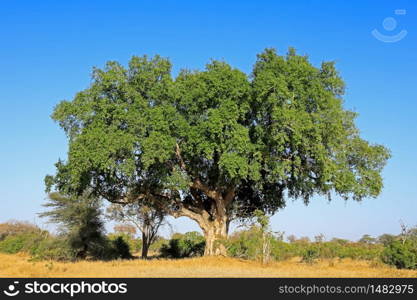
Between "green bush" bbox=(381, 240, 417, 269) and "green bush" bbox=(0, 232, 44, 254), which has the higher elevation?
"green bush" bbox=(381, 240, 417, 269)

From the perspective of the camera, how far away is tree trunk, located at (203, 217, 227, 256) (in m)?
30.1

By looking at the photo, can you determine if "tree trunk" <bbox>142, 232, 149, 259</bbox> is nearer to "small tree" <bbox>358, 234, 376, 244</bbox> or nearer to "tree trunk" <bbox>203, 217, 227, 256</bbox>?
"tree trunk" <bbox>203, 217, 227, 256</bbox>

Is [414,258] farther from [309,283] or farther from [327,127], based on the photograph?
[309,283]

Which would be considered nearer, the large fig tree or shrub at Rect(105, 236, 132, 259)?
the large fig tree

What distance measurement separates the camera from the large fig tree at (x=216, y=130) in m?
26.2

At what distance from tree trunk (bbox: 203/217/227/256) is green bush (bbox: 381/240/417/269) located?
1078 centimetres

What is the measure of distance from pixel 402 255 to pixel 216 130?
14.5 metres

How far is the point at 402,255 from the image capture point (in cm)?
3012

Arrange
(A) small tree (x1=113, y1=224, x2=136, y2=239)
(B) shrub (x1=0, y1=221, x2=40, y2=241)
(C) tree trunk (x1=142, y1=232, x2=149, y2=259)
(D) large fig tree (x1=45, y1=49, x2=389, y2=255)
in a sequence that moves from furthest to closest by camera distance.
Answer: (B) shrub (x1=0, y1=221, x2=40, y2=241), (A) small tree (x1=113, y1=224, x2=136, y2=239), (C) tree trunk (x1=142, y1=232, x2=149, y2=259), (D) large fig tree (x1=45, y1=49, x2=389, y2=255)

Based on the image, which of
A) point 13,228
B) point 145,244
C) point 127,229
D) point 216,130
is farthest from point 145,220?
point 13,228

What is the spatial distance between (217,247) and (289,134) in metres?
8.68

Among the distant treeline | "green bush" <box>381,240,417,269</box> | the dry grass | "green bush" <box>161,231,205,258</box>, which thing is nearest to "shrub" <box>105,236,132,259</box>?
the distant treeline

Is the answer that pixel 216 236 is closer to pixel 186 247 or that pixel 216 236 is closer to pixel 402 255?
pixel 186 247

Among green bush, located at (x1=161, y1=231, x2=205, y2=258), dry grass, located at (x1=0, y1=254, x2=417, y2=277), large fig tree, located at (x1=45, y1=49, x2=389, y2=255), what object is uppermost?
large fig tree, located at (x1=45, y1=49, x2=389, y2=255)
